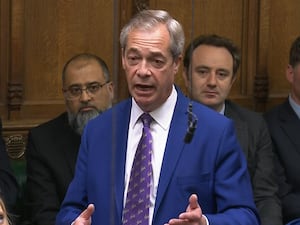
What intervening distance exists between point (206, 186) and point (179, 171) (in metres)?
0.09

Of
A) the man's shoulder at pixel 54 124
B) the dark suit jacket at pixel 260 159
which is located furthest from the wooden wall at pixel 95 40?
the dark suit jacket at pixel 260 159

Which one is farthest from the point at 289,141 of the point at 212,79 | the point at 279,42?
the point at 279,42

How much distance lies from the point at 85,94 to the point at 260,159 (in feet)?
2.30

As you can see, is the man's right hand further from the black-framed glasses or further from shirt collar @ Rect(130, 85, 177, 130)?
the black-framed glasses

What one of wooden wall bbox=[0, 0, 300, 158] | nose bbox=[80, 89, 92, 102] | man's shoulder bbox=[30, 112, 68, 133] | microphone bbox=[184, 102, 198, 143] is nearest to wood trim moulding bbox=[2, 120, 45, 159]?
wooden wall bbox=[0, 0, 300, 158]

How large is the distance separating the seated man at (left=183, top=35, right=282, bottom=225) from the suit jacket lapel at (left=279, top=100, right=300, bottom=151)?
156 millimetres

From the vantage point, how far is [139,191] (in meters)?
2.91

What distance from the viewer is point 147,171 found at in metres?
2.92

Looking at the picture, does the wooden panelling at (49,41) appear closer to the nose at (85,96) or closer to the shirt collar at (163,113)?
the nose at (85,96)

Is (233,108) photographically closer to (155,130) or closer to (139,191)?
(155,130)

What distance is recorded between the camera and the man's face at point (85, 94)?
383 cm

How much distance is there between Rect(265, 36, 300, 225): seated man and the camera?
3898 millimetres

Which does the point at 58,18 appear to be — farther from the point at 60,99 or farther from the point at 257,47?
the point at 257,47

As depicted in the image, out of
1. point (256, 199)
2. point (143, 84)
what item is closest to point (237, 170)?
point (143, 84)
